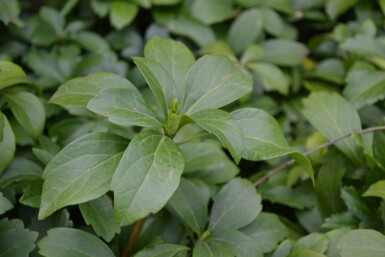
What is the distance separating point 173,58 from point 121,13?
54cm

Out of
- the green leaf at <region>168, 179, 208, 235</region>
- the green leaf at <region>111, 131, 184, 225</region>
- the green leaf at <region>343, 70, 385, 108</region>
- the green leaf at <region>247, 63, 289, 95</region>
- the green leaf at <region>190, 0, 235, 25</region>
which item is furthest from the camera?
the green leaf at <region>190, 0, 235, 25</region>

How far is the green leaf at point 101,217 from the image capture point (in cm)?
84

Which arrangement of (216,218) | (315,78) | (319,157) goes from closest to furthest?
(216,218) → (319,157) → (315,78)

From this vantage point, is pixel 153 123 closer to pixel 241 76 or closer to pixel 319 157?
pixel 241 76

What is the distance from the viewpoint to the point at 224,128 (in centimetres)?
75

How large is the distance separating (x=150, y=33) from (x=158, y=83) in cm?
64

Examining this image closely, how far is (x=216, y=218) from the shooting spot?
92 centimetres

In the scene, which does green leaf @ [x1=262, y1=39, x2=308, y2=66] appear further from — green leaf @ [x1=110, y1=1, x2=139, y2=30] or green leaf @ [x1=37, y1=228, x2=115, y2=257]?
green leaf @ [x1=37, y1=228, x2=115, y2=257]

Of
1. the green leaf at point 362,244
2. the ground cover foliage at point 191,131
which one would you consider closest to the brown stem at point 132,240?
the ground cover foliage at point 191,131

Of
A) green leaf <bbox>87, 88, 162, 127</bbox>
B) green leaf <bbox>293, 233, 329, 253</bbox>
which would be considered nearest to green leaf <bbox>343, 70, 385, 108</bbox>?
green leaf <bbox>293, 233, 329, 253</bbox>

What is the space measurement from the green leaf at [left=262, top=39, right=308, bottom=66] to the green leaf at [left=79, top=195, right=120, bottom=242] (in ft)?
2.32

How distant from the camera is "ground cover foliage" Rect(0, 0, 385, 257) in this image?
757 mm

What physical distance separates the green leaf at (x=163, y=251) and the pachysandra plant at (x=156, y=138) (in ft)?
0.10

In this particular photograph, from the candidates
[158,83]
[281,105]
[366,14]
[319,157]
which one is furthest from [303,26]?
[158,83]
